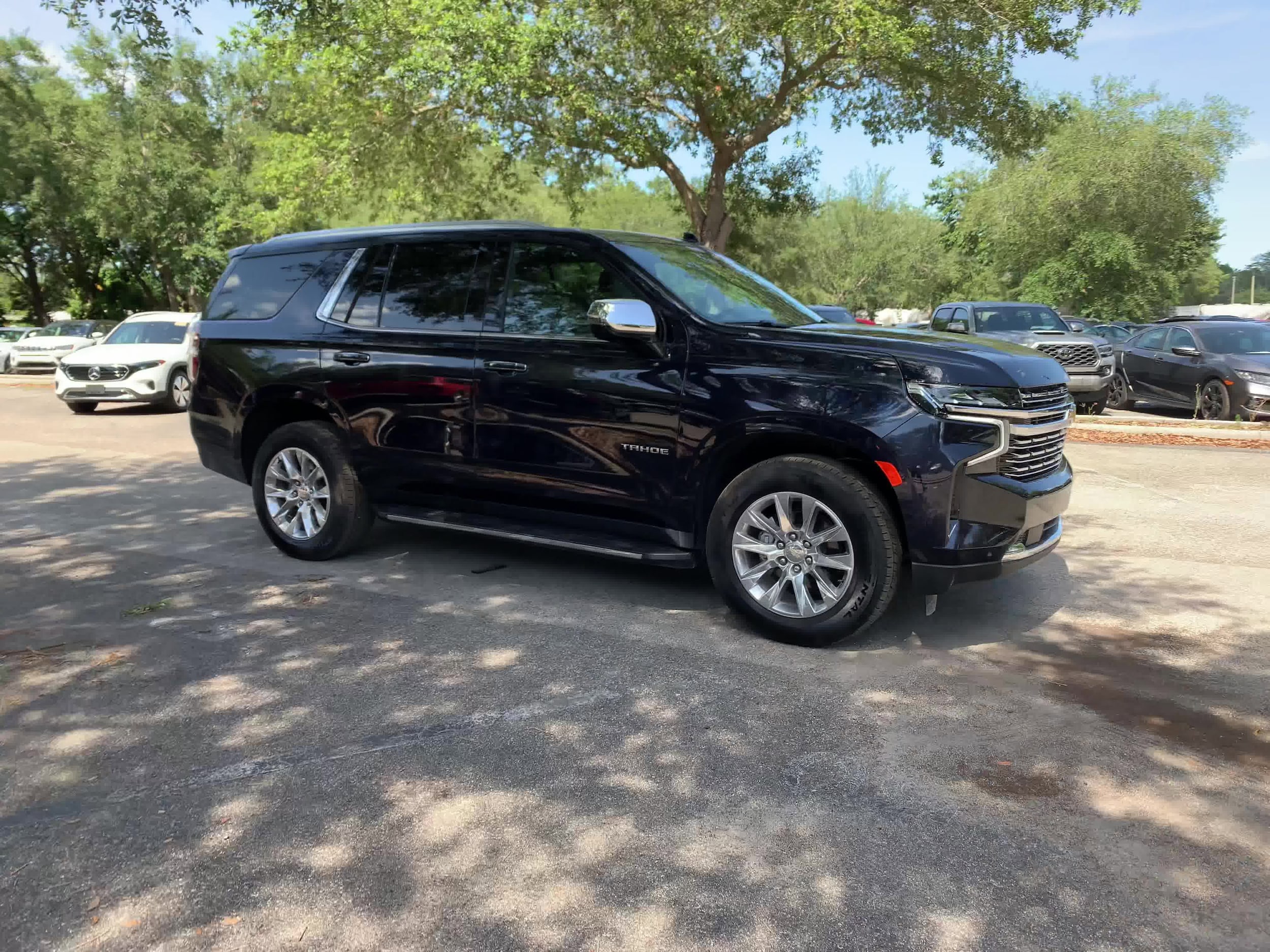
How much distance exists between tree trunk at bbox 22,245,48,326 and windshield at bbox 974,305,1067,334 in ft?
132

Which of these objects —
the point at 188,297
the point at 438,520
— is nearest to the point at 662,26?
the point at 438,520

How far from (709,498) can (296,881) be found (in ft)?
8.92

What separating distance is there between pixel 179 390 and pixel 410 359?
12.2m

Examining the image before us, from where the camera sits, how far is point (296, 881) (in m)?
2.81

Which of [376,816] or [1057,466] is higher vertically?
[1057,466]

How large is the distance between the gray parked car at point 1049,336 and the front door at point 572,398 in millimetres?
10406

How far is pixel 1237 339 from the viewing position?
49.3 feet

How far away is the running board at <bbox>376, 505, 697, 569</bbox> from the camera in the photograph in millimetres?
5074

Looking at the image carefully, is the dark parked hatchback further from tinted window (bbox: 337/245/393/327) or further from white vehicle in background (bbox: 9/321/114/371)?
white vehicle in background (bbox: 9/321/114/371)

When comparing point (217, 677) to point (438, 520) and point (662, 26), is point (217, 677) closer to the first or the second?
point (438, 520)

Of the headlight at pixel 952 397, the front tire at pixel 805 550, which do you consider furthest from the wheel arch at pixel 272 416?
the headlight at pixel 952 397

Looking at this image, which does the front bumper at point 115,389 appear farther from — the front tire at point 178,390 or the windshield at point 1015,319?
the windshield at point 1015,319

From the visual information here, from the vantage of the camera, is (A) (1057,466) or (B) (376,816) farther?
(A) (1057,466)

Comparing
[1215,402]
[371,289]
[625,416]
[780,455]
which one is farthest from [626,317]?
[1215,402]
